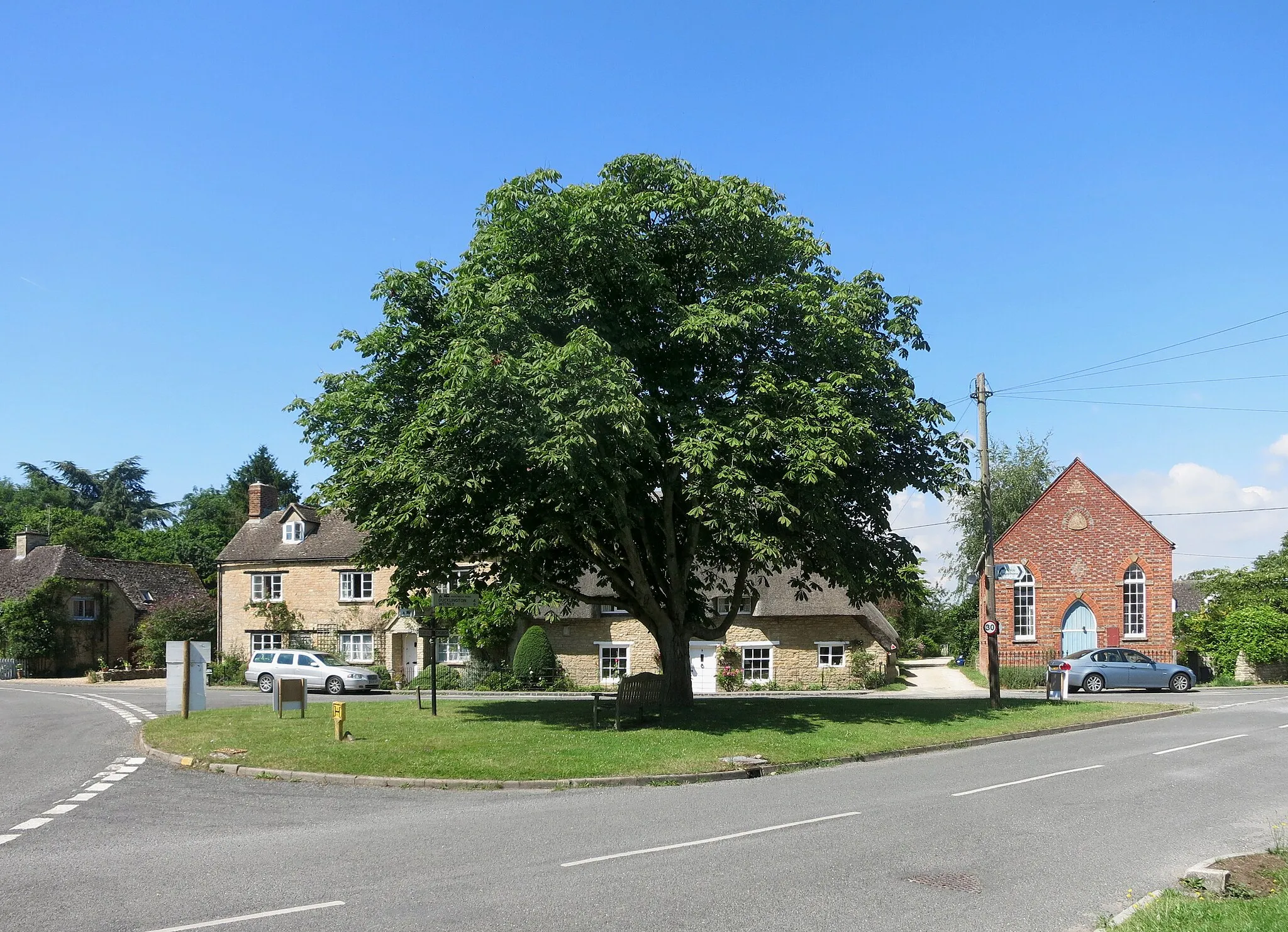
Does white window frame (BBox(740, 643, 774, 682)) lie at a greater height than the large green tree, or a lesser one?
lesser

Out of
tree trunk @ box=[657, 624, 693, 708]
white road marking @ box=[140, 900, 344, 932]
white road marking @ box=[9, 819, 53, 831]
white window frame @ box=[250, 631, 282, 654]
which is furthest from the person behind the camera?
white window frame @ box=[250, 631, 282, 654]

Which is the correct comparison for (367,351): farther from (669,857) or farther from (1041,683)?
(1041,683)

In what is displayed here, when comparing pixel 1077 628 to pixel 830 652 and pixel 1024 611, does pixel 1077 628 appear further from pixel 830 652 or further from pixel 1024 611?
pixel 830 652

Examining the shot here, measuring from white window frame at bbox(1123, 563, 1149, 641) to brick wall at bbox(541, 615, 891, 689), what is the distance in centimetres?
1139

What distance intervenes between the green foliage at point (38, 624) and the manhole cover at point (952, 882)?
190 feet

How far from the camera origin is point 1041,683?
1646 inches

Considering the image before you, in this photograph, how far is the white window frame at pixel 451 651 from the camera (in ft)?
151

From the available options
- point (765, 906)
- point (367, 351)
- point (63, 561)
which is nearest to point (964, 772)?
point (765, 906)

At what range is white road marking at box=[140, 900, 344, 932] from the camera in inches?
299

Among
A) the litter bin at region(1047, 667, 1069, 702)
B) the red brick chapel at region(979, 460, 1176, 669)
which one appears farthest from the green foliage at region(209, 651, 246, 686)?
the litter bin at region(1047, 667, 1069, 702)

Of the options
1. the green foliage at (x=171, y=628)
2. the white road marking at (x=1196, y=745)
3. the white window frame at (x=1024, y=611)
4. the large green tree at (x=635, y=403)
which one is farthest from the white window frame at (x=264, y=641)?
the white road marking at (x=1196, y=745)

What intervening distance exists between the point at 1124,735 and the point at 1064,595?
2549 cm

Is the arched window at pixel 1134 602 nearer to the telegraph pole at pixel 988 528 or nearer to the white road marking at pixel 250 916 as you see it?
the telegraph pole at pixel 988 528

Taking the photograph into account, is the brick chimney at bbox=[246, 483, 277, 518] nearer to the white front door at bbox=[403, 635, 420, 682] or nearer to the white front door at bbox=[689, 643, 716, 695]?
the white front door at bbox=[403, 635, 420, 682]
